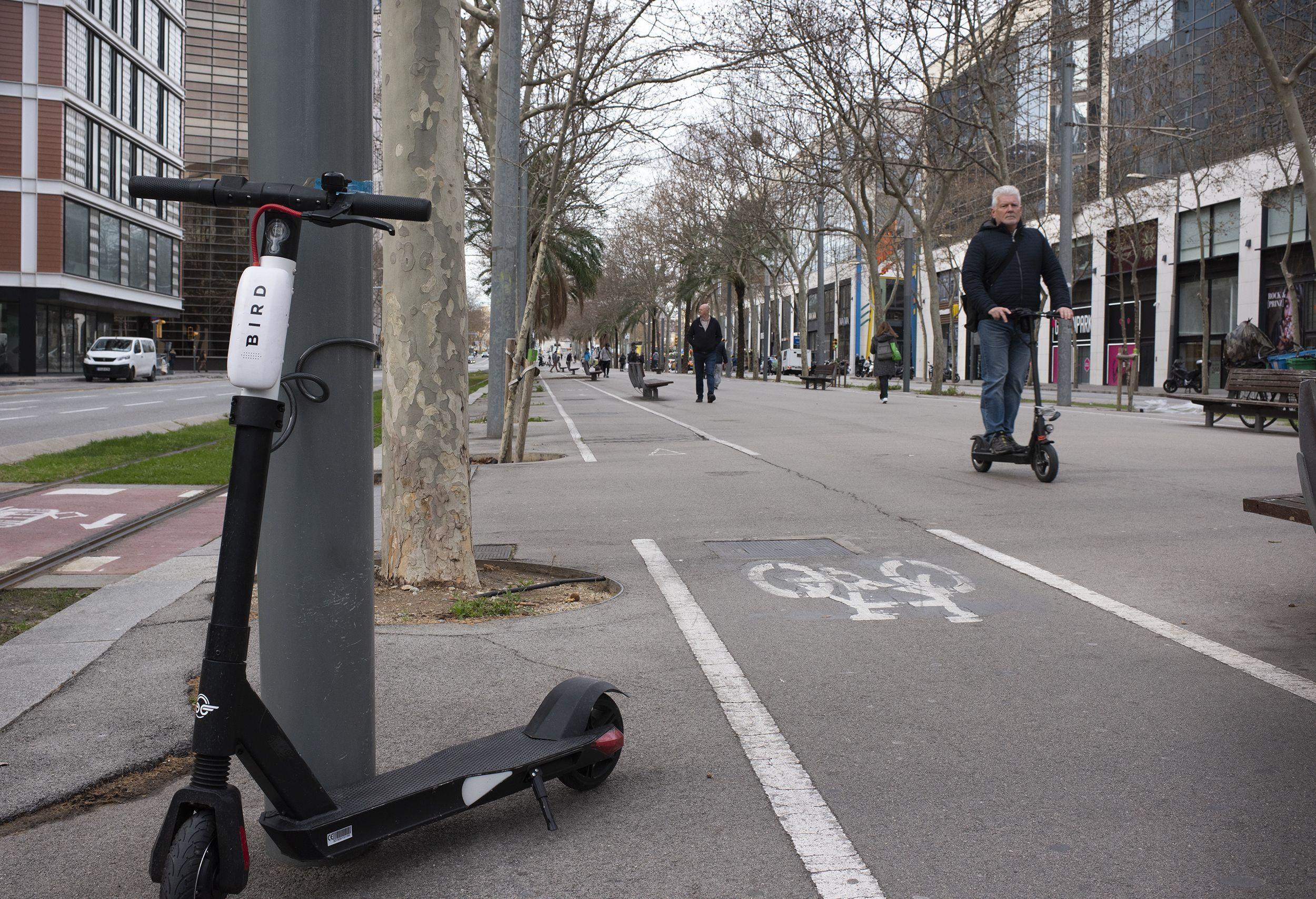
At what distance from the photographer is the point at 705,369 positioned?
2711 cm

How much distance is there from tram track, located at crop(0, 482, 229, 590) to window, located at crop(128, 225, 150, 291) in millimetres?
60283

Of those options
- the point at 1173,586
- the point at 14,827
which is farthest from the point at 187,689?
the point at 1173,586

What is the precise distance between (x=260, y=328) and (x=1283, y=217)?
1666 inches

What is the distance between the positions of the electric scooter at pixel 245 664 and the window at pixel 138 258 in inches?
2699

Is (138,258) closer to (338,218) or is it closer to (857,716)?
(857,716)

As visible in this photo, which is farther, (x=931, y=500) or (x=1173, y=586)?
(x=931, y=500)

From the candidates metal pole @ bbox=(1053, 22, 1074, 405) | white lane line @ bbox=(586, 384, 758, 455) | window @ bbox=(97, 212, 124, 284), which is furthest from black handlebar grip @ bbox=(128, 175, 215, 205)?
window @ bbox=(97, 212, 124, 284)

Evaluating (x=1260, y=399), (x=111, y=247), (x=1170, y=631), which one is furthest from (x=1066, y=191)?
(x=111, y=247)

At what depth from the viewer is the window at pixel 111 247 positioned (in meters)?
60.5

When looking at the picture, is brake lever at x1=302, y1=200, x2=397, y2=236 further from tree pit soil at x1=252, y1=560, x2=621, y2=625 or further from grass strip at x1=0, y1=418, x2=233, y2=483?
grass strip at x1=0, y1=418, x2=233, y2=483

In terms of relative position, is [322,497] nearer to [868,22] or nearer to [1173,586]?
[1173,586]

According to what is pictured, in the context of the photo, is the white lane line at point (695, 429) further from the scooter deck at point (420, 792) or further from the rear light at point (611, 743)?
the scooter deck at point (420, 792)

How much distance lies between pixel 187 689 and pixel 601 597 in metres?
2.07

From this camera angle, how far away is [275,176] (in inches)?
105
